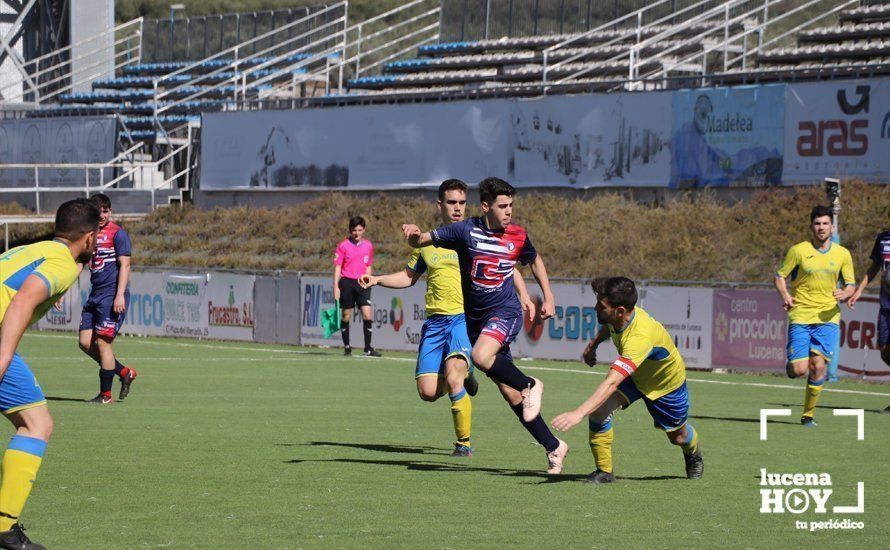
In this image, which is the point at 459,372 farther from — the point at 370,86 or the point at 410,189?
the point at 370,86

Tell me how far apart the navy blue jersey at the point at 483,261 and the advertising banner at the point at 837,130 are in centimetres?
1891

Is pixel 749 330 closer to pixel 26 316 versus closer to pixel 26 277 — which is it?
pixel 26 277

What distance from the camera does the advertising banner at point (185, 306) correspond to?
29.7 meters

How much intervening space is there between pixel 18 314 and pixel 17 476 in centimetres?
96

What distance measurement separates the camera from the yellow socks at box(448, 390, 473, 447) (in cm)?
1127

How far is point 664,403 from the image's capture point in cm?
953

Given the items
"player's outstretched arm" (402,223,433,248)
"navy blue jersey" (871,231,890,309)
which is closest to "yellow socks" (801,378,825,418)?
"navy blue jersey" (871,231,890,309)

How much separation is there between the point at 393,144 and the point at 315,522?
99.1 feet

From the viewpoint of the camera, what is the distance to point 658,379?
31.2ft

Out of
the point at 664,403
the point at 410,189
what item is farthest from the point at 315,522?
the point at 410,189

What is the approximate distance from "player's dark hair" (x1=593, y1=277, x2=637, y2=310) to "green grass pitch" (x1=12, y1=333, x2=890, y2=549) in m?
1.30

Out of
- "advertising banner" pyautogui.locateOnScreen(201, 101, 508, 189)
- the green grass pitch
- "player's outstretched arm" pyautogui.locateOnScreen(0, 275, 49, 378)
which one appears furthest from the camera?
"advertising banner" pyautogui.locateOnScreen(201, 101, 508, 189)

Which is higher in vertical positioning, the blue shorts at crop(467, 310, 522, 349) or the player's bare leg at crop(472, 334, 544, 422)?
the blue shorts at crop(467, 310, 522, 349)

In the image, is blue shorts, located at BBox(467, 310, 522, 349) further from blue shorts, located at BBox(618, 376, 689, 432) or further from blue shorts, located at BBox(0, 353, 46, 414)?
blue shorts, located at BBox(0, 353, 46, 414)
